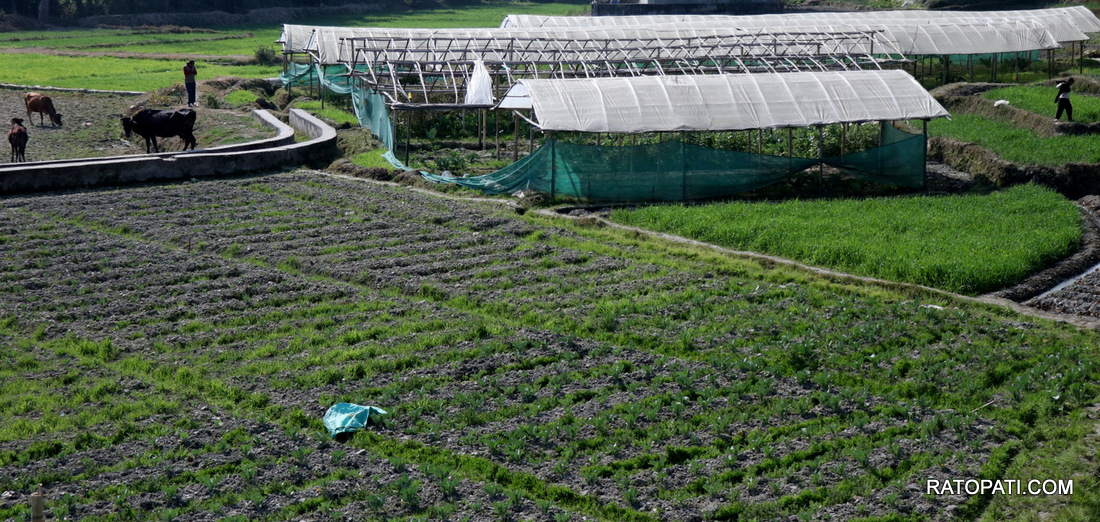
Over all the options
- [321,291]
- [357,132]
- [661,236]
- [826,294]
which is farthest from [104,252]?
[357,132]

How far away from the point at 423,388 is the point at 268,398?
1663mm

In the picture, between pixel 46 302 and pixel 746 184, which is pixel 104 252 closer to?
pixel 46 302

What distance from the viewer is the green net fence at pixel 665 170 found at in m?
21.3

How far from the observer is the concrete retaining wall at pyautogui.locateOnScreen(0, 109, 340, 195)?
68.8ft

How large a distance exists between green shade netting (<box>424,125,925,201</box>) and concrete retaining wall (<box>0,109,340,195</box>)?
5087mm

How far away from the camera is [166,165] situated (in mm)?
22469

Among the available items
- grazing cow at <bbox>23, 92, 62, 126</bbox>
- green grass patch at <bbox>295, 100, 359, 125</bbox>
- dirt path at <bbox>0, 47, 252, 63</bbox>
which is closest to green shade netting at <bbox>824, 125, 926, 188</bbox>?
green grass patch at <bbox>295, 100, 359, 125</bbox>

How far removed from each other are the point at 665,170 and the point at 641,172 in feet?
1.66

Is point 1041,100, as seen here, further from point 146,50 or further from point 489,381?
point 146,50

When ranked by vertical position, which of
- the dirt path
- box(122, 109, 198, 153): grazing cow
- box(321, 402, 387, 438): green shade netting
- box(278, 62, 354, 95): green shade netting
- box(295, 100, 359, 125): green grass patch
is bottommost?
box(321, 402, 387, 438): green shade netting

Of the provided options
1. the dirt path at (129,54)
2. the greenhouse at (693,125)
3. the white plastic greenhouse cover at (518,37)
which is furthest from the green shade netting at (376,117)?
the dirt path at (129,54)

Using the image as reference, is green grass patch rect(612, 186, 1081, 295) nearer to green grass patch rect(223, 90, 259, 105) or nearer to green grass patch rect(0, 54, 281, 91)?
green grass patch rect(223, 90, 259, 105)

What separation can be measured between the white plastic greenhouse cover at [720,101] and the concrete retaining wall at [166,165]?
17.1 feet

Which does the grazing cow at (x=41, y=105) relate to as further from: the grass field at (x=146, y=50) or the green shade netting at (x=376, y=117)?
the grass field at (x=146, y=50)
